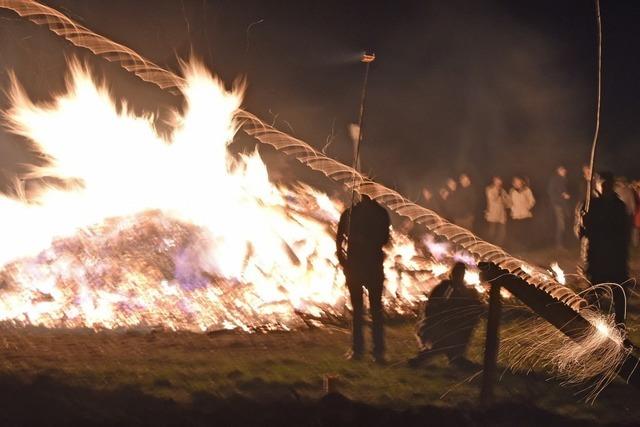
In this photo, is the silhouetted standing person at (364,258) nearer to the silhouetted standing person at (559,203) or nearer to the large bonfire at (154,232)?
the large bonfire at (154,232)

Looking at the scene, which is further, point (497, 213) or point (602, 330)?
point (497, 213)

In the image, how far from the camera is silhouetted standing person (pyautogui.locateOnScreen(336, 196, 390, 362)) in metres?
7.05

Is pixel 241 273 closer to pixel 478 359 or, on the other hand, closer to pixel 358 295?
pixel 358 295

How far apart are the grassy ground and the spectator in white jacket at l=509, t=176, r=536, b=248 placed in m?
5.73

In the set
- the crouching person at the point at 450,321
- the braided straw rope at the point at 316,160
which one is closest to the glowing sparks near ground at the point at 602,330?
the braided straw rope at the point at 316,160

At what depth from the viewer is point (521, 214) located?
41.6 feet

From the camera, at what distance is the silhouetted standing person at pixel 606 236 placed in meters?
7.56

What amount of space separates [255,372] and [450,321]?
2.12 m

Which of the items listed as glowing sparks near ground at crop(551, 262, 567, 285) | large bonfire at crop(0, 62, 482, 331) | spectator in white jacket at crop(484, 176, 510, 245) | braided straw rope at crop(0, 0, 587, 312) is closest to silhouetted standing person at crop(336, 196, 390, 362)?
large bonfire at crop(0, 62, 482, 331)

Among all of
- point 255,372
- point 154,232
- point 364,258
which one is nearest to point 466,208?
point 364,258

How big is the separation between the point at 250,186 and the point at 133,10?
4.42 meters

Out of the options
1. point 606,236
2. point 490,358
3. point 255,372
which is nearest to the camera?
point 490,358

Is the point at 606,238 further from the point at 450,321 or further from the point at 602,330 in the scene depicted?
the point at 602,330

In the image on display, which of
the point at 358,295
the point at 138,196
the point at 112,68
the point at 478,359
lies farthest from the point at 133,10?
the point at 478,359
